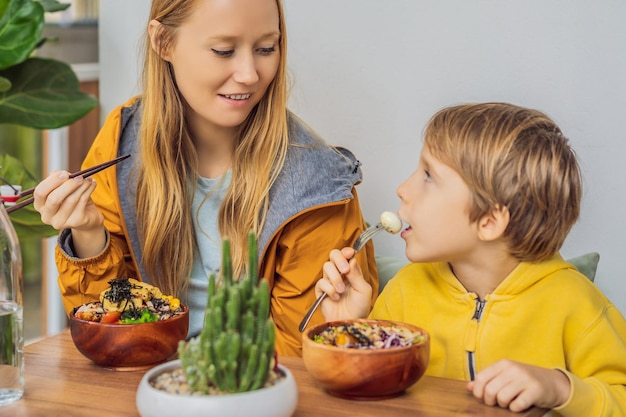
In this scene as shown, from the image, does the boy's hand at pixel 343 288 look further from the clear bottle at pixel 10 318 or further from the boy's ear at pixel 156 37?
the boy's ear at pixel 156 37

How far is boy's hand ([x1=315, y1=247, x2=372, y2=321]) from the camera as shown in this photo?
4.60ft

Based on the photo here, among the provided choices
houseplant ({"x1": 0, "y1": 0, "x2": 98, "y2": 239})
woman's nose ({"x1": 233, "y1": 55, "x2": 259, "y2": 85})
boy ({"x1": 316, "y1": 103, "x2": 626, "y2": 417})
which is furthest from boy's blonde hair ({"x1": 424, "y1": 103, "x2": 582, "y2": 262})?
houseplant ({"x1": 0, "y1": 0, "x2": 98, "y2": 239})

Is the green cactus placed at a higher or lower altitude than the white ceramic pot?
higher

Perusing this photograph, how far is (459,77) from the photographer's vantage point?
1.95m

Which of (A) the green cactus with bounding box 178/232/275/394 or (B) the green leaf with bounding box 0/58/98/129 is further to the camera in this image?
(B) the green leaf with bounding box 0/58/98/129

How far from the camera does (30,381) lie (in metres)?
1.19

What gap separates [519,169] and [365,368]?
1.43 feet

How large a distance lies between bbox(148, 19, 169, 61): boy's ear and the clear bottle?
2.14 ft

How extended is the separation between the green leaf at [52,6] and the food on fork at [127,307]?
1.40 meters

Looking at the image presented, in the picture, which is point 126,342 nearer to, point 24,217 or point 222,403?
point 222,403

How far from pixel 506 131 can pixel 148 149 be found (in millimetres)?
772

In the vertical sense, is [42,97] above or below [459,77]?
below

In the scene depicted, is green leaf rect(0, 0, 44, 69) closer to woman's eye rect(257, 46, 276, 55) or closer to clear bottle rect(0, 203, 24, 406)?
woman's eye rect(257, 46, 276, 55)

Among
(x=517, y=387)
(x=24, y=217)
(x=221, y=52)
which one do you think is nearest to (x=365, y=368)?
(x=517, y=387)
